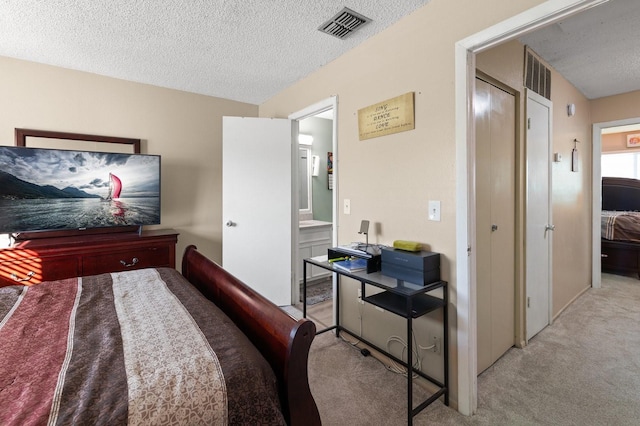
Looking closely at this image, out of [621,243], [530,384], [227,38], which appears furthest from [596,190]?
[227,38]

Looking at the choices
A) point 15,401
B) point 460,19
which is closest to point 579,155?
point 460,19

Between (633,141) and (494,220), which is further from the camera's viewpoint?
(633,141)

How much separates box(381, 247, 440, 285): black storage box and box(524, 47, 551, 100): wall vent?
5.70 feet

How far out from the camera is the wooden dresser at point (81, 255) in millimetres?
2262

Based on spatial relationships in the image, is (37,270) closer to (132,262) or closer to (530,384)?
(132,262)

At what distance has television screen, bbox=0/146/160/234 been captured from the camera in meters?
2.41

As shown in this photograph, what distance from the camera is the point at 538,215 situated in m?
2.50

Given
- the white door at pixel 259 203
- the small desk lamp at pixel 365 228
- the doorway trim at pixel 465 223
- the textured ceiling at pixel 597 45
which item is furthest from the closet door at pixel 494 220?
the white door at pixel 259 203

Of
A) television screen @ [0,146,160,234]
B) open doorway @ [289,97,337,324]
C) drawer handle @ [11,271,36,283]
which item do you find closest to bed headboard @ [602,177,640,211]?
open doorway @ [289,97,337,324]

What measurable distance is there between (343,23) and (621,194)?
609cm

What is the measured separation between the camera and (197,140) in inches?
135

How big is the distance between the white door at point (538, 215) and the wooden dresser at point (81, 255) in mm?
3176

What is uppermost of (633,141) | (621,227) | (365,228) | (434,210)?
(633,141)

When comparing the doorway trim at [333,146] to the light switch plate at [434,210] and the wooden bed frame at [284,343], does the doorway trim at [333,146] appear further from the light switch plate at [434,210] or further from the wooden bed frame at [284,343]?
the wooden bed frame at [284,343]
